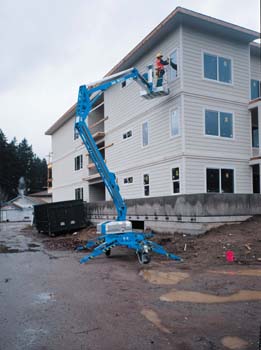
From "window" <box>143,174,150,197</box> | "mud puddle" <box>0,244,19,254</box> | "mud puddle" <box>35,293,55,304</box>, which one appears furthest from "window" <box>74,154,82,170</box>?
"mud puddle" <box>35,293,55,304</box>

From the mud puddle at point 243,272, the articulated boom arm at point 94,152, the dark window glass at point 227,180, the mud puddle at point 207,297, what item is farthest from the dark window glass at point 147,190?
the mud puddle at point 207,297

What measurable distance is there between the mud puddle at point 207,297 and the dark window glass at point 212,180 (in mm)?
11621

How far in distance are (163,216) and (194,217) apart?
229 cm

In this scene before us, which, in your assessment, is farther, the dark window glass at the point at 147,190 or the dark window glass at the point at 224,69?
the dark window glass at the point at 147,190

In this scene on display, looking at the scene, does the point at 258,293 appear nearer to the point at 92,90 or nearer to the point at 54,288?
the point at 54,288

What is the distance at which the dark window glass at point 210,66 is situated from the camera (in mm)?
19688

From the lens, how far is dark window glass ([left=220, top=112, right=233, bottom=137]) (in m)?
20.0

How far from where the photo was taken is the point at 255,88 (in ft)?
74.7

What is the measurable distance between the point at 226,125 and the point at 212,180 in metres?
3.29

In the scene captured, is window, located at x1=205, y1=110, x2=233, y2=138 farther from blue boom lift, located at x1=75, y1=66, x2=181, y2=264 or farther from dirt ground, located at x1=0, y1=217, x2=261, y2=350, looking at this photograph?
dirt ground, located at x1=0, y1=217, x2=261, y2=350

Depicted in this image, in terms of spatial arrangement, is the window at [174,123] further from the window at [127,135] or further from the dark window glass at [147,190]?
the window at [127,135]

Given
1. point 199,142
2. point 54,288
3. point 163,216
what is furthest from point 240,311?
point 199,142

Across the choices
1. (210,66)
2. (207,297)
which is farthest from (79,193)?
(207,297)

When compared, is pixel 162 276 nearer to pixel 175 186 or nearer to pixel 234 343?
pixel 234 343
